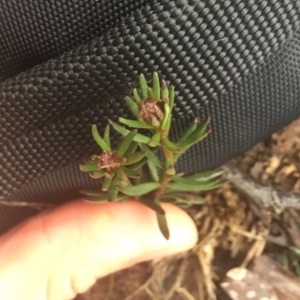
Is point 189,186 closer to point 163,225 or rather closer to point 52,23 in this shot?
point 163,225

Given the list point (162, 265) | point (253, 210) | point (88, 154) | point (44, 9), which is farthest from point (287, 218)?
point (44, 9)

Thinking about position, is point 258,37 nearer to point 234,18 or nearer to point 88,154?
point 234,18

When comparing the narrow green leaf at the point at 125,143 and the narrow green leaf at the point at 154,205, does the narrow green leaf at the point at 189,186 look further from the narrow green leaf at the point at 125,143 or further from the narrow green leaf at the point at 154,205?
the narrow green leaf at the point at 125,143

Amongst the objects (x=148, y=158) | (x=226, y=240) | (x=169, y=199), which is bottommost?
(x=226, y=240)

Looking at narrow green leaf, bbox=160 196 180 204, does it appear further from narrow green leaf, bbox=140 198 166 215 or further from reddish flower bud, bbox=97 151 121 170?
reddish flower bud, bbox=97 151 121 170

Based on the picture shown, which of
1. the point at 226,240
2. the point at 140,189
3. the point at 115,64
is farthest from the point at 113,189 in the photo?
the point at 226,240
